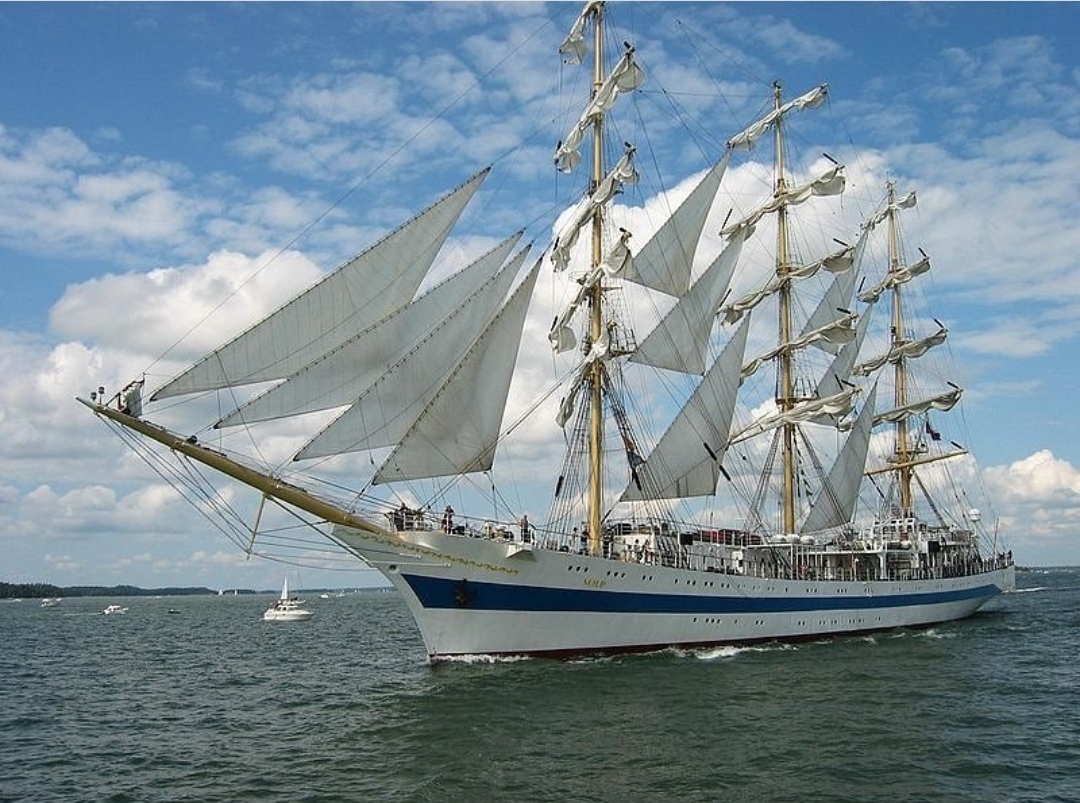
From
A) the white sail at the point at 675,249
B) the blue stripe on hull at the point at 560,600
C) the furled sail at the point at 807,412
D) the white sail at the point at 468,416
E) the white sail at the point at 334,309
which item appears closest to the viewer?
the white sail at the point at 334,309

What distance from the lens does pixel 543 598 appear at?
90.3 feet

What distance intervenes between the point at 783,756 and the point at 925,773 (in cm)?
251

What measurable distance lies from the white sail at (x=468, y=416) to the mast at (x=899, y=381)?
37842mm

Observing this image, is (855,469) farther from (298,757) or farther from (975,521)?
(298,757)

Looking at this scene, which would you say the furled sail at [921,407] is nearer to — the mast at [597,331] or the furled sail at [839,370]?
the furled sail at [839,370]

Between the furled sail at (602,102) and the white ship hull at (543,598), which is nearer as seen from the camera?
the white ship hull at (543,598)

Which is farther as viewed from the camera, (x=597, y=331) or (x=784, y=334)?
(x=784, y=334)

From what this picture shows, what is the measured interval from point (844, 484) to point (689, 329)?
50.0 ft

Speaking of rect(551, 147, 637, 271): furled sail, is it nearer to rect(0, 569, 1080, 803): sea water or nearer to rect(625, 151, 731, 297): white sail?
rect(625, 151, 731, 297): white sail

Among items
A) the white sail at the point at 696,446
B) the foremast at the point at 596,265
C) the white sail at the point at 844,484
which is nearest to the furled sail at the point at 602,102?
the foremast at the point at 596,265

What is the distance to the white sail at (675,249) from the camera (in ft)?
125

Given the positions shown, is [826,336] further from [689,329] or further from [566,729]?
[566,729]

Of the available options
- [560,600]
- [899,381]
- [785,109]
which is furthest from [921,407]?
[560,600]

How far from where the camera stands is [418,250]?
26484 millimetres
